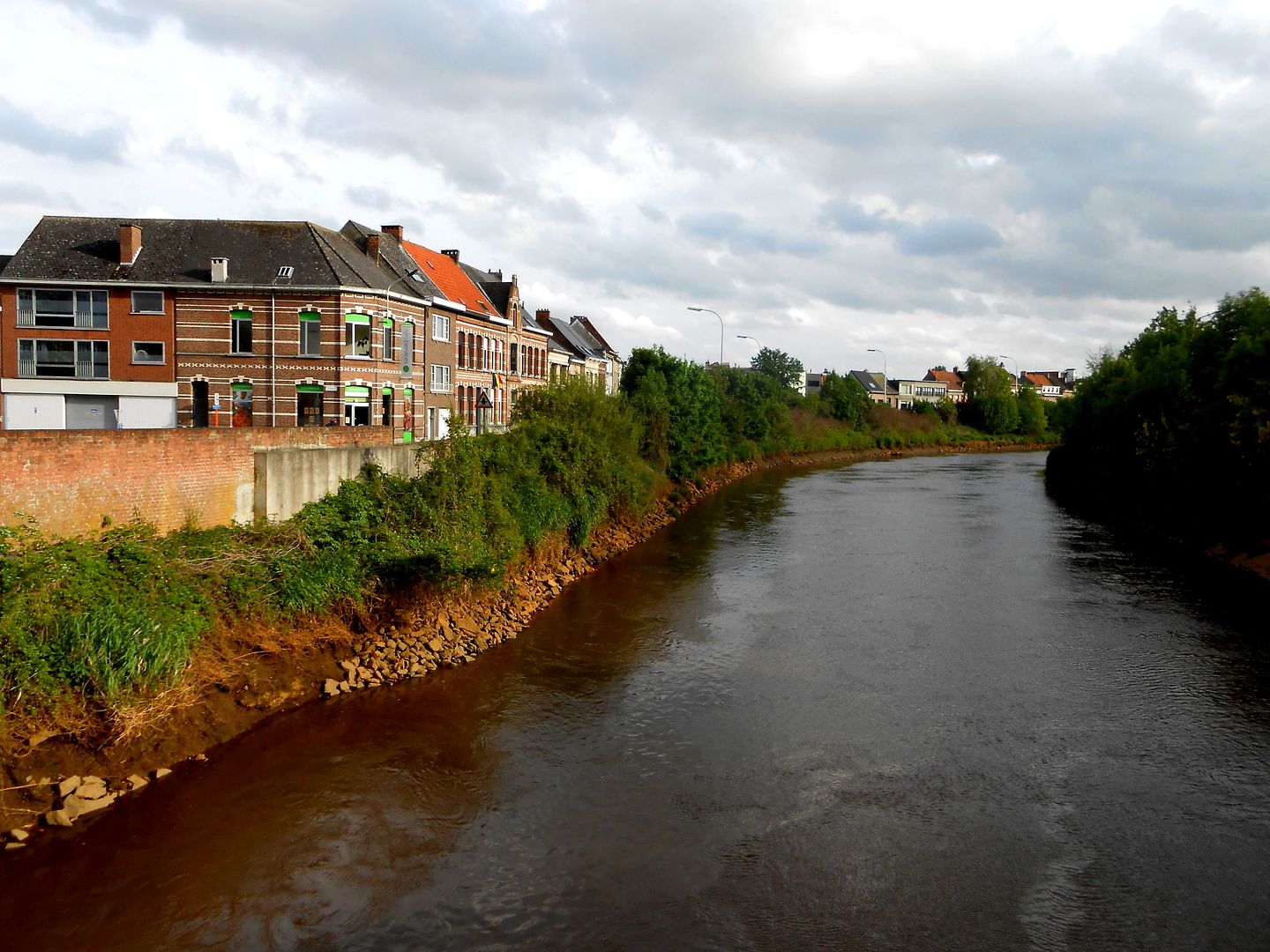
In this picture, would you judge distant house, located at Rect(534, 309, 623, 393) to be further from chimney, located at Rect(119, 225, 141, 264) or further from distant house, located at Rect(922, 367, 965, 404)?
distant house, located at Rect(922, 367, 965, 404)

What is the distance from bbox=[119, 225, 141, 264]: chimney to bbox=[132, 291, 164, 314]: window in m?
1.41

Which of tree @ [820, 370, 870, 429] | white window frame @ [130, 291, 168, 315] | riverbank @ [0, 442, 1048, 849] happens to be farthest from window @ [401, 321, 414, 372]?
tree @ [820, 370, 870, 429]

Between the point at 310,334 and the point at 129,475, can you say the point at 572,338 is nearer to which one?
the point at 310,334

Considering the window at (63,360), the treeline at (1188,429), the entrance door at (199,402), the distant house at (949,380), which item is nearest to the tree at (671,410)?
the entrance door at (199,402)

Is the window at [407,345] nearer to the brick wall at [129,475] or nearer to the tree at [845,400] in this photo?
the brick wall at [129,475]

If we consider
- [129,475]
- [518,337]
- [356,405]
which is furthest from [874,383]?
[129,475]

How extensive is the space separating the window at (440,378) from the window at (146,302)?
10515 millimetres

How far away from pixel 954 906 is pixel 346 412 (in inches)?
1115

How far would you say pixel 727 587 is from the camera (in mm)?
25078

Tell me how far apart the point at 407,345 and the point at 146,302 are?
9150mm

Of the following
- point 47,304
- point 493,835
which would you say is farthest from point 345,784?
point 47,304

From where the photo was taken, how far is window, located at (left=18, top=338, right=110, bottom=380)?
3381 cm

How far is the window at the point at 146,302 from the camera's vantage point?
33.3 meters

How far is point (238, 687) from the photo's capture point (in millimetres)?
14594
